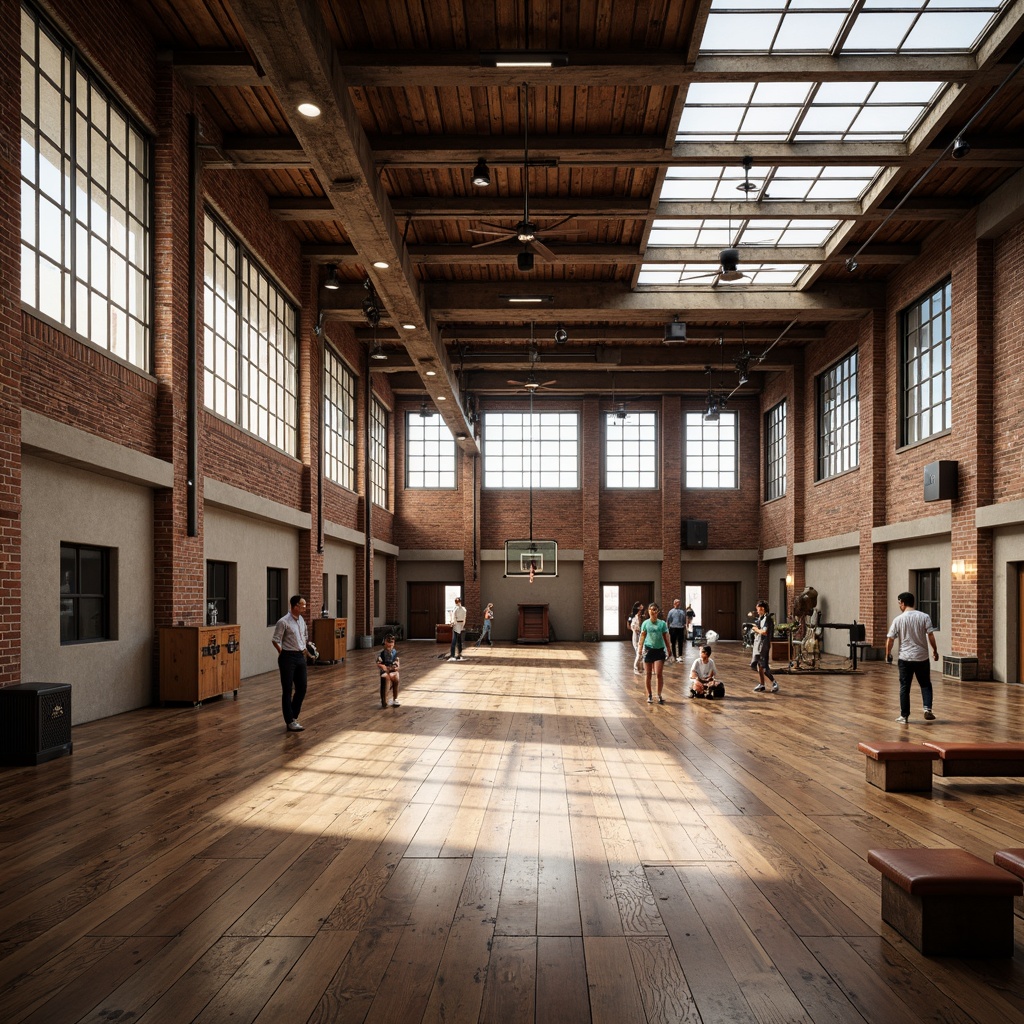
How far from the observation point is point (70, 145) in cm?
848

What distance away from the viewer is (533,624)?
989 inches

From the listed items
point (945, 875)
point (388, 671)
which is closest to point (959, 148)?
point (388, 671)

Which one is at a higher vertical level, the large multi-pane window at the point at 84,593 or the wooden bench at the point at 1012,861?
the large multi-pane window at the point at 84,593

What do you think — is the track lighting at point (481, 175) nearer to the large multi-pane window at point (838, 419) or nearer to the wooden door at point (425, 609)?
the large multi-pane window at point (838, 419)

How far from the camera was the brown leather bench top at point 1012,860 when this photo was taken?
3578 mm

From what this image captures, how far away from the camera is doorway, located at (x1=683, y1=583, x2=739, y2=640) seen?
26016mm

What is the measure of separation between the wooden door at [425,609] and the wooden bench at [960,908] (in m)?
23.1

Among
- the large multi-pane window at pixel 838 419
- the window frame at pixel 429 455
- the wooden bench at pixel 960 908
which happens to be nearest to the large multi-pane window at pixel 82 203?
the wooden bench at pixel 960 908

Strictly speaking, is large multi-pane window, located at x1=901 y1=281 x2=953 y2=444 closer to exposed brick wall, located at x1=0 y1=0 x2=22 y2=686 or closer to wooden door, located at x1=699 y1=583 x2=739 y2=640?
wooden door, located at x1=699 y1=583 x2=739 y2=640

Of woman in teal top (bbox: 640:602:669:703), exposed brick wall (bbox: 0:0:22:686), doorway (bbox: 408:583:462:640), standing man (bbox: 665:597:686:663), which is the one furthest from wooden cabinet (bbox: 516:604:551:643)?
exposed brick wall (bbox: 0:0:22:686)

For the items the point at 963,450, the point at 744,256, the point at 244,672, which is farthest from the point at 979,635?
the point at 244,672

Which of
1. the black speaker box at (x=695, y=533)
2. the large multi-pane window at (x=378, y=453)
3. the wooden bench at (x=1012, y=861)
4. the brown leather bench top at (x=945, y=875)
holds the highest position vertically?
the large multi-pane window at (x=378, y=453)

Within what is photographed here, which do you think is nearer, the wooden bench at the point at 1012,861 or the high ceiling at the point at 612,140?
the wooden bench at the point at 1012,861

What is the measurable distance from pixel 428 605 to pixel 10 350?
64.2 ft
